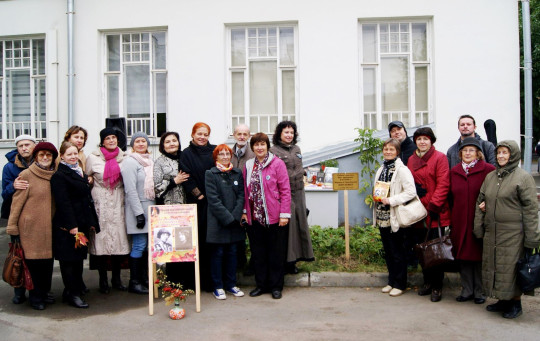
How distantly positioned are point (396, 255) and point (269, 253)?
60.7 inches

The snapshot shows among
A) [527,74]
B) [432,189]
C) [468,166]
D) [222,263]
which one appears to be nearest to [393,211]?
[432,189]

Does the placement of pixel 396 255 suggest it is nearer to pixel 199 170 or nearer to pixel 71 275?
pixel 199 170

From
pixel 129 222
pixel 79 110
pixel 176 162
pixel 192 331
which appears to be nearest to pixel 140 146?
pixel 176 162

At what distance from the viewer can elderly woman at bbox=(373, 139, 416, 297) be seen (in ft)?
18.0

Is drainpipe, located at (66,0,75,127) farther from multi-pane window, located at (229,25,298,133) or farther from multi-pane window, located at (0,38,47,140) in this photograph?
multi-pane window, located at (229,25,298,133)

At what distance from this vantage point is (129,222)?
5691 mm

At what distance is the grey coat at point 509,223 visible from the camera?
15.5ft

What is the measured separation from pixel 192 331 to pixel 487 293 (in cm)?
310

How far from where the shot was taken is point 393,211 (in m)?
5.54

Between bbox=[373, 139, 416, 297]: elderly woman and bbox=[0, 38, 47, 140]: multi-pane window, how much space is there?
27.5 ft

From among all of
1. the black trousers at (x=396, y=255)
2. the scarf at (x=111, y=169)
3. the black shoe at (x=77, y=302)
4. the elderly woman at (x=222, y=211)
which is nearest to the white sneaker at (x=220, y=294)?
A: the elderly woman at (x=222, y=211)

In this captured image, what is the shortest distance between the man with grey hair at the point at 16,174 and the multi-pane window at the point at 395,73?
6.40m

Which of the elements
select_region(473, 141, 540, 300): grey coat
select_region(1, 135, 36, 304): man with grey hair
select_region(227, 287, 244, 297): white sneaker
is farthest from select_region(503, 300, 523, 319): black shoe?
select_region(1, 135, 36, 304): man with grey hair

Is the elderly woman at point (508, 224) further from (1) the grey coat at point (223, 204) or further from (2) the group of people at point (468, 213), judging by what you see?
(1) the grey coat at point (223, 204)
